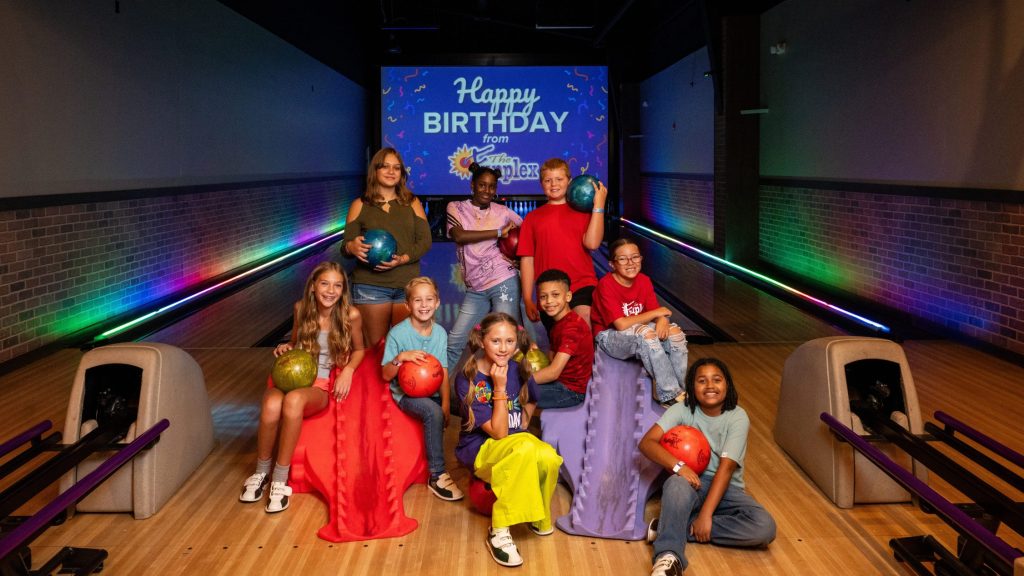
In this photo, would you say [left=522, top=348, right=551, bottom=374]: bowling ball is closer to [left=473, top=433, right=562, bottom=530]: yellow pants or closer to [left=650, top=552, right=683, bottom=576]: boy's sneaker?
[left=473, top=433, right=562, bottom=530]: yellow pants

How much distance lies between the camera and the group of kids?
2.95 metres

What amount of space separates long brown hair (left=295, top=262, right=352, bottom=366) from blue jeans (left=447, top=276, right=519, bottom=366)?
0.77 m

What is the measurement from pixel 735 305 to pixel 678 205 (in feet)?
19.5

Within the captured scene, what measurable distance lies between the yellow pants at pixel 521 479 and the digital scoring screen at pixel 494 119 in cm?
1169

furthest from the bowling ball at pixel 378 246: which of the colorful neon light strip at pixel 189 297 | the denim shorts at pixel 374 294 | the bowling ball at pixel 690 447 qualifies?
the colorful neon light strip at pixel 189 297

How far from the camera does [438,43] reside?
16016 mm

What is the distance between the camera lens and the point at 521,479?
291cm

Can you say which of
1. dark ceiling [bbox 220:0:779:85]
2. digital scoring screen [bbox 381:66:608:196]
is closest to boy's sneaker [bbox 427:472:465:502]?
dark ceiling [bbox 220:0:779:85]

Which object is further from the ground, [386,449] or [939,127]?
[939,127]

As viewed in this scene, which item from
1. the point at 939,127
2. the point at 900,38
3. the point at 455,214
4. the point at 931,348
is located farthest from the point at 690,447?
the point at 900,38

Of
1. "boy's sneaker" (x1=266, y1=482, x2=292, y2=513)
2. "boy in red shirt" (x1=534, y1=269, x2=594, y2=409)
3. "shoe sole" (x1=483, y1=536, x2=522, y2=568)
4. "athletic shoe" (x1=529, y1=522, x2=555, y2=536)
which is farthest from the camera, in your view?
"boy in red shirt" (x1=534, y1=269, x2=594, y2=409)

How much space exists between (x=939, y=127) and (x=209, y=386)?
4844mm

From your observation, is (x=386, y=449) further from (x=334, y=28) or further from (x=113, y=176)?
(x=334, y=28)

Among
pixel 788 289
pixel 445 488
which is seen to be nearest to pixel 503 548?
pixel 445 488
